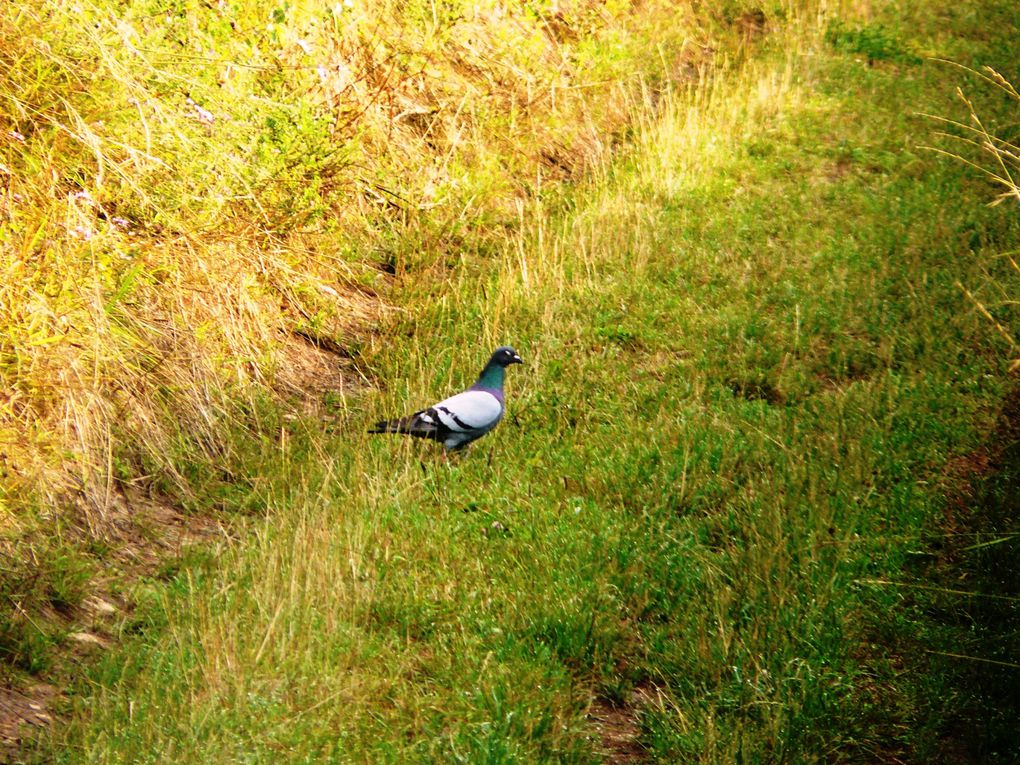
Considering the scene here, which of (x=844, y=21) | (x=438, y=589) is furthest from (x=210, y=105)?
(x=844, y=21)

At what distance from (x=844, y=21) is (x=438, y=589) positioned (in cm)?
1126


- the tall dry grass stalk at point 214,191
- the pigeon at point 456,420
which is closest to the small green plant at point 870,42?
the tall dry grass stalk at point 214,191

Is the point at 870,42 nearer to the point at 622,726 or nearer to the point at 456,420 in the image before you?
the point at 456,420

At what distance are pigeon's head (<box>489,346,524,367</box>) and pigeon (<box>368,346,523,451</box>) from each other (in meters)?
A: 0.24

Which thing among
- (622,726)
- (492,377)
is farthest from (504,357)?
(622,726)

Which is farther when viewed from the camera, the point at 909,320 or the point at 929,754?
the point at 909,320

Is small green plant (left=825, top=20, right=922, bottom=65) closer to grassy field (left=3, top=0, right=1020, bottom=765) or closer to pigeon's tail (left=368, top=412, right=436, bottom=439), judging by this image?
grassy field (left=3, top=0, right=1020, bottom=765)

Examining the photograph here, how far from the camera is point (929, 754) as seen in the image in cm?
413

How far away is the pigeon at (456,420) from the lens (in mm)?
6176

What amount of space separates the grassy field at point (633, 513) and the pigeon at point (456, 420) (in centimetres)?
18

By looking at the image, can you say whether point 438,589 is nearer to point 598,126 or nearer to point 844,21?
point 598,126

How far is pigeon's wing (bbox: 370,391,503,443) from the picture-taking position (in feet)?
20.2

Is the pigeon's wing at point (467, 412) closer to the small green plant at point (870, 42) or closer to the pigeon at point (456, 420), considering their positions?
the pigeon at point (456, 420)

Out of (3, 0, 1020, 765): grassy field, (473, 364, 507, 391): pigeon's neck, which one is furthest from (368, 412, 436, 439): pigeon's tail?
(473, 364, 507, 391): pigeon's neck
